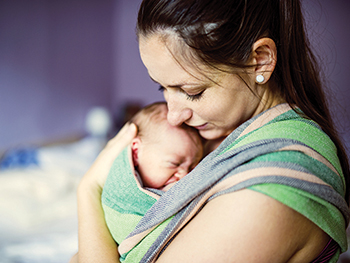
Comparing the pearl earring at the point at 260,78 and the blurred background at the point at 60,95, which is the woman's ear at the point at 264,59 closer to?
the pearl earring at the point at 260,78

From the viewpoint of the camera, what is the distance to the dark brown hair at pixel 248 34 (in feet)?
2.24

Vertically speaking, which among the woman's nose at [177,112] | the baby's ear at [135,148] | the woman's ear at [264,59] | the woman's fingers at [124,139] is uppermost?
the woman's ear at [264,59]

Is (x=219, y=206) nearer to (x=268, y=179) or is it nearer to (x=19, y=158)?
(x=268, y=179)

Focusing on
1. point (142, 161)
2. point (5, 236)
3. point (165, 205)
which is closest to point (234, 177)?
point (165, 205)

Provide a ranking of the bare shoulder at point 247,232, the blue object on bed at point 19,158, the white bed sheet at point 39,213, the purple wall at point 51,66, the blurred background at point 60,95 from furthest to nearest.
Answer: the purple wall at point 51,66, the blue object on bed at point 19,158, the blurred background at point 60,95, the white bed sheet at point 39,213, the bare shoulder at point 247,232

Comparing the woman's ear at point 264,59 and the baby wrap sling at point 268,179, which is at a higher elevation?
the woman's ear at point 264,59

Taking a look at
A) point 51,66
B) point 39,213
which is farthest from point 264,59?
point 51,66

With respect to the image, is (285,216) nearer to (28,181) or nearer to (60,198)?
(60,198)

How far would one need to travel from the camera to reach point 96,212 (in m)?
0.98

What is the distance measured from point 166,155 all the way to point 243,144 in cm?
45

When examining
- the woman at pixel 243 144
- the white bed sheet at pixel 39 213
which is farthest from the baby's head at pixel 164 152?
the white bed sheet at pixel 39 213

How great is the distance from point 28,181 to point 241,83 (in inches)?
81.6

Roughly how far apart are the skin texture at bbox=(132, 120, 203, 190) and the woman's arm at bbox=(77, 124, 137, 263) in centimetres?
9

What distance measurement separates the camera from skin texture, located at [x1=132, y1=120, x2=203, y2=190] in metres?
1.09
